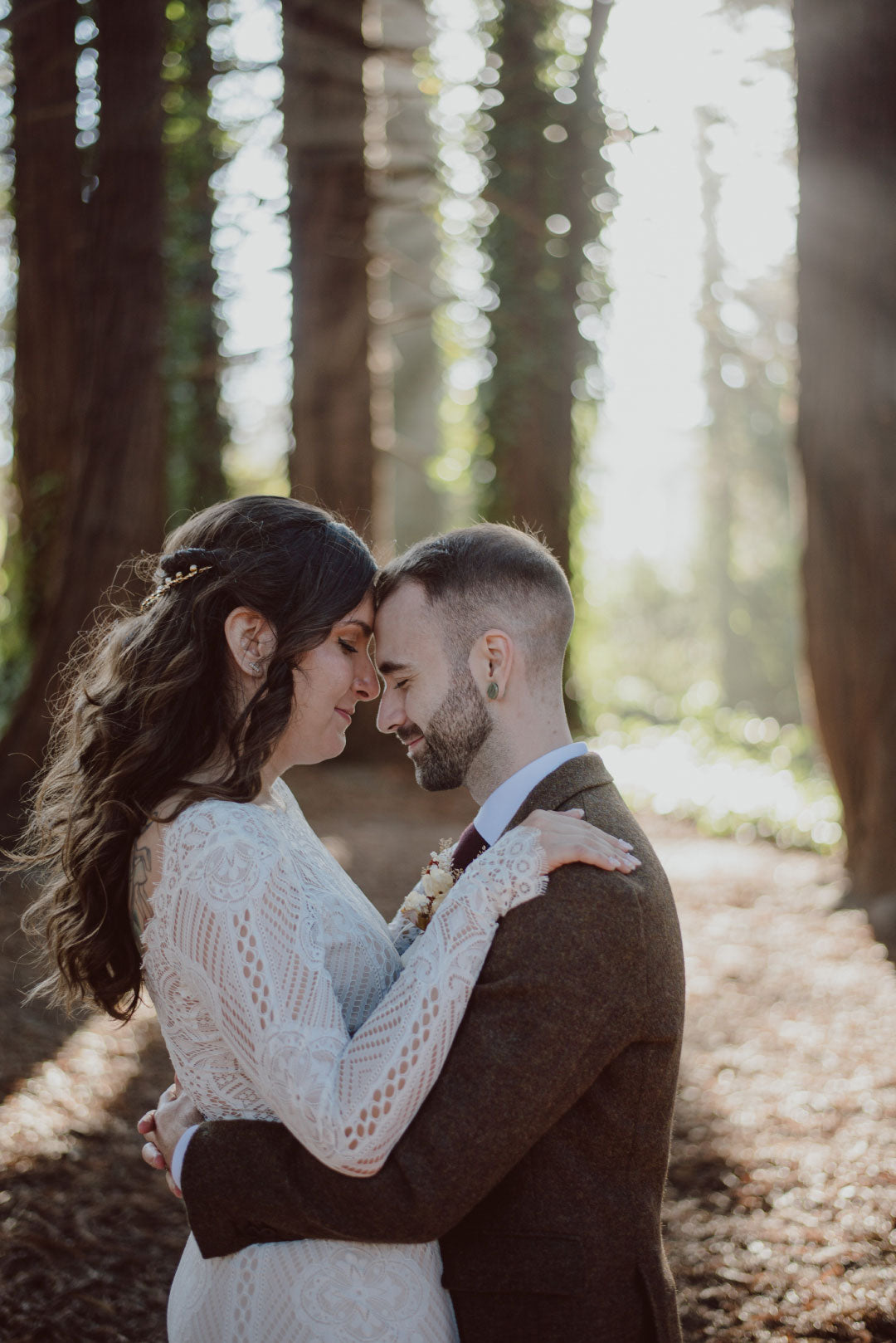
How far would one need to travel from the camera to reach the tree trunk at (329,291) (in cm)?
1062

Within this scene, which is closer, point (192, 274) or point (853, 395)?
point (853, 395)

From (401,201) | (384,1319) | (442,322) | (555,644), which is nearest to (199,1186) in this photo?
(384,1319)

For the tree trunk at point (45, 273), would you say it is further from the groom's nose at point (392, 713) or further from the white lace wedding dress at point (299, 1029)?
the white lace wedding dress at point (299, 1029)

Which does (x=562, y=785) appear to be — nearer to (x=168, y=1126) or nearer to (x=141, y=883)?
(x=141, y=883)

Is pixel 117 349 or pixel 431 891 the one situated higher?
pixel 117 349

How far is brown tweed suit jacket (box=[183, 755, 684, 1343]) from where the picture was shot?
1879 mm

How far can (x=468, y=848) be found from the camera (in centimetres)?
252

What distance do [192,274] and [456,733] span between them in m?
10.9

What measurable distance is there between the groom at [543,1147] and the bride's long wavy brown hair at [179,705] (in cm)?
45

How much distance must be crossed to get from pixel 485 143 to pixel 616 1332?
1121 cm

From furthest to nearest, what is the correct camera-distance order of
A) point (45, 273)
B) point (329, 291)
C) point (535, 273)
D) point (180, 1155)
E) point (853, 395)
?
1. point (535, 273)
2. point (329, 291)
3. point (45, 273)
4. point (853, 395)
5. point (180, 1155)

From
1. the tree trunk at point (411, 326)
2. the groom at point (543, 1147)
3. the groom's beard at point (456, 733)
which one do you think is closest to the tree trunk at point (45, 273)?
the tree trunk at point (411, 326)

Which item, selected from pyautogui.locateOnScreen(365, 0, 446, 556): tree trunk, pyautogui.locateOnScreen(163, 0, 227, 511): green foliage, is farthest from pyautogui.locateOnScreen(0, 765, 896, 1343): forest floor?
pyautogui.locateOnScreen(365, 0, 446, 556): tree trunk

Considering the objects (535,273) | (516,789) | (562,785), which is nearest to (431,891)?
(516,789)
